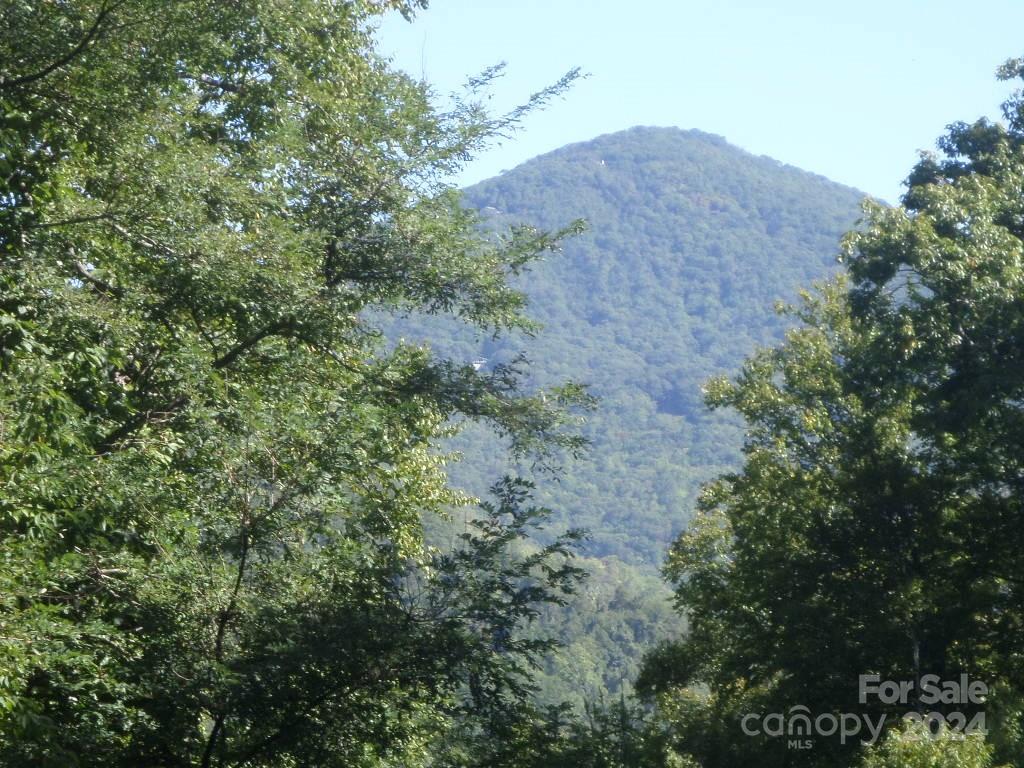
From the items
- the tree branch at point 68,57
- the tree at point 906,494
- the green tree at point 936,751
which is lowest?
the green tree at point 936,751

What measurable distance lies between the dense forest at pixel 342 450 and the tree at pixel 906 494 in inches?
1.8

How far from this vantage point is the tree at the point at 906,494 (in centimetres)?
1202

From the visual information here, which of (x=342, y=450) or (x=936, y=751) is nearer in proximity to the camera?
(x=936, y=751)

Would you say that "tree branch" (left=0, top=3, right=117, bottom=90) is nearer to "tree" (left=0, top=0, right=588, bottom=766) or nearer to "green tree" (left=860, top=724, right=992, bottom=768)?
"tree" (left=0, top=0, right=588, bottom=766)

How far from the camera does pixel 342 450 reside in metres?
7.66

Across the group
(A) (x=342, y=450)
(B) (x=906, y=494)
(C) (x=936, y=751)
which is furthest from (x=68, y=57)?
(B) (x=906, y=494)

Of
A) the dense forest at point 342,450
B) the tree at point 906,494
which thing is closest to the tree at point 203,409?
the dense forest at point 342,450

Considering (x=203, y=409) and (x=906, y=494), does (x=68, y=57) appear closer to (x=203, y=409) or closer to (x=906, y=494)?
(x=203, y=409)

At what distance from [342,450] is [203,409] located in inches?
39.4

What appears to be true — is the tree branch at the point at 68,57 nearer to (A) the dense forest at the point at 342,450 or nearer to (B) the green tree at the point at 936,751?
(A) the dense forest at the point at 342,450

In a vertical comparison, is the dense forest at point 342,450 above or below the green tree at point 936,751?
above

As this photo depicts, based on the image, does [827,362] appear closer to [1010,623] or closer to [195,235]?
[1010,623]

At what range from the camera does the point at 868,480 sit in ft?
44.4

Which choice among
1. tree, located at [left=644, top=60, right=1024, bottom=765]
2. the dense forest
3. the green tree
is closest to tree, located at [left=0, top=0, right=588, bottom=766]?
the dense forest
